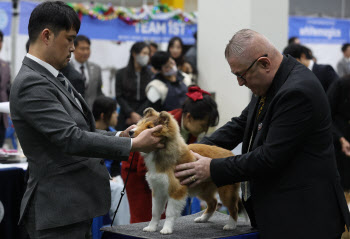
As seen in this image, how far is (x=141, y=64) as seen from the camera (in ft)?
23.4

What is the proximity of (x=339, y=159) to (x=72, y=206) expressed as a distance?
15.2 feet

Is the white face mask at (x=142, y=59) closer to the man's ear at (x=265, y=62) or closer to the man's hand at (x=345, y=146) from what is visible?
the man's hand at (x=345, y=146)

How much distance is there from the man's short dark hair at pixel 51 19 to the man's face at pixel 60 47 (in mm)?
24

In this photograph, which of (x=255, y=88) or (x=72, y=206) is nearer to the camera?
(x=72, y=206)

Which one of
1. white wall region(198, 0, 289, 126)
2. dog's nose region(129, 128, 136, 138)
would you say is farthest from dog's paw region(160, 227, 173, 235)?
white wall region(198, 0, 289, 126)

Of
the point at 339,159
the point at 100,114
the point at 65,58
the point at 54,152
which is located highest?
the point at 65,58

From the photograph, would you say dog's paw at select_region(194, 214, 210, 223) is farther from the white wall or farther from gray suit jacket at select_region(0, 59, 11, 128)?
gray suit jacket at select_region(0, 59, 11, 128)

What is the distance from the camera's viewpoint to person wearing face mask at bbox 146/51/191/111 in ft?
18.3

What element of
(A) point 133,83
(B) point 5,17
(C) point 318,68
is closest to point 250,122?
(C) point 318,68

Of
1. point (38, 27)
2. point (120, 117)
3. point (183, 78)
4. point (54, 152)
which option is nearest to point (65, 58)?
point (38, 27)

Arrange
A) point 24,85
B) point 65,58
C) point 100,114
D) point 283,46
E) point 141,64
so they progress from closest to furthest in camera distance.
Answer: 1. point 24,85
2. point 65,58
3. point 100,114
4. point 283,46
5. point 141,64

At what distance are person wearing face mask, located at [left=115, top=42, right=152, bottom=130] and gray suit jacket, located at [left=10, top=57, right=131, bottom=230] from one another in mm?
4330

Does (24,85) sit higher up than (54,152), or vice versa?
(24,85)

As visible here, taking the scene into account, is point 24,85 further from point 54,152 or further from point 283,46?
point 283,46
